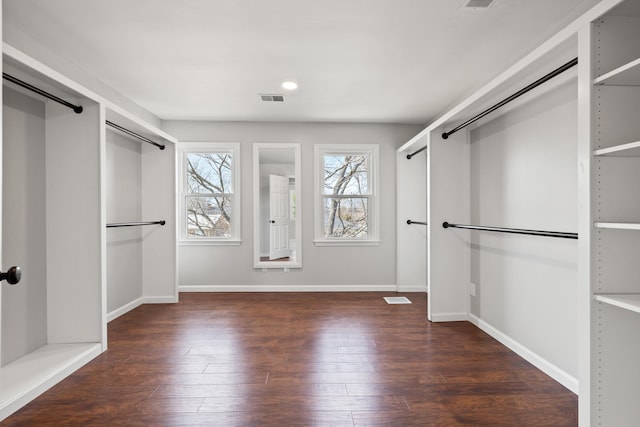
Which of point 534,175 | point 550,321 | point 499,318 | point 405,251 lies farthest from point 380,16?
point 405,251

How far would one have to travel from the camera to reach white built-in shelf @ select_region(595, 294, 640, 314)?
1356 mm

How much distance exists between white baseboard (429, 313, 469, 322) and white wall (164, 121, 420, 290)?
1412mm

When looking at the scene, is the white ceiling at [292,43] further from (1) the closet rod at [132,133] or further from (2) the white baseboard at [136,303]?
(2) the white baseboard at [136,303]

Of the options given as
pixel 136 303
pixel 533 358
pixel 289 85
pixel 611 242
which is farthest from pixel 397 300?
pixel 136 303

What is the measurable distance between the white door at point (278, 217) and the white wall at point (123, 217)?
309cm

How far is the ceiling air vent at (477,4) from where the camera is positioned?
83.4 inches

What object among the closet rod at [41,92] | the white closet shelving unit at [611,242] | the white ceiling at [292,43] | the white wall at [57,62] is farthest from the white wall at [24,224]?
the white closet shelving unit at [611,242]

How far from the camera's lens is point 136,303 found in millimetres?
4254

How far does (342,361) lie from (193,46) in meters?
2.64

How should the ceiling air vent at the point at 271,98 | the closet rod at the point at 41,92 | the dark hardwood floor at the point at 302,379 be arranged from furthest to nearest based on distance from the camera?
the ceiling air vent at the point at 271,98
the closet rod at the point at 41,92
the dark hardwood floor at the point at 302,379

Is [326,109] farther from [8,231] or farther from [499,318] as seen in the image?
[8,231]

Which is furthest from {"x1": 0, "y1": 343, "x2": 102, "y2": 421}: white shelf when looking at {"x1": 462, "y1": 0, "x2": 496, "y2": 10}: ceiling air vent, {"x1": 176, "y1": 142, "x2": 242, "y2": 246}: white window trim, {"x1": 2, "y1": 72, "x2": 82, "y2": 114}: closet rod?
A: {"x1": 462, "y1": 0, "x2": 496, "y2": 10}: ceiling air vent

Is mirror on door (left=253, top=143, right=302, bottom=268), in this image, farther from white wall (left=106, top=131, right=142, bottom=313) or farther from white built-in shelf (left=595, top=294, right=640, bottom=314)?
white built-in shelf (left=595, top=294, right=640, bottom=314)

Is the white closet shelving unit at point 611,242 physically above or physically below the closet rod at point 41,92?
below
